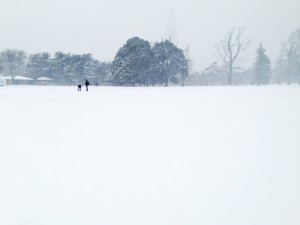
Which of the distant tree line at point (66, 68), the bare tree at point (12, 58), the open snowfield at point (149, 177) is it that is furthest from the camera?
the bare tree at point (12, 58)

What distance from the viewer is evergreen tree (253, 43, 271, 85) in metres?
67.0

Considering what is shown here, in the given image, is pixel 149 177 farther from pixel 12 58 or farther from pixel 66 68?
pixel 12 58

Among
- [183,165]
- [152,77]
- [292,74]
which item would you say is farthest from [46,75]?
[183,165]

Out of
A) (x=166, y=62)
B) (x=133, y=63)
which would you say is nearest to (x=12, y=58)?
(x=133, y=63)

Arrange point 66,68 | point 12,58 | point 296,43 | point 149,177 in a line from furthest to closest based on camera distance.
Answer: point 12,58, point 66,68, point 296,43, point 149,177

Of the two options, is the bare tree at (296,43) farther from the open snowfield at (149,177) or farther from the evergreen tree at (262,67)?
the open snowfield at (149,177)

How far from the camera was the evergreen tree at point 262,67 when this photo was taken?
67.0 m

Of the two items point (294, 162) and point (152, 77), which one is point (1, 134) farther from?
point (152, 77)

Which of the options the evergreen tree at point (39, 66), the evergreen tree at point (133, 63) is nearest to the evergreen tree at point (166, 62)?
the evergreen tree at point (133, 63)

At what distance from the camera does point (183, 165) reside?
5754 millimetres

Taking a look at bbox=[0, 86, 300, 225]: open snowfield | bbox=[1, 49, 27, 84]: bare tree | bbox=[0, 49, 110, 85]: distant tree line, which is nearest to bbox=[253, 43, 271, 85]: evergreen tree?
bbox=[0, 49, 110, 85]: distant tree line

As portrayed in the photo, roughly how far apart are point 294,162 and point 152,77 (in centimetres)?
5394

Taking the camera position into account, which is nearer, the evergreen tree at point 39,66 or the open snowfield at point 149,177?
the open snowfield at point 149,177

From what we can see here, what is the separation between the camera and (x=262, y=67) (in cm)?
6688
